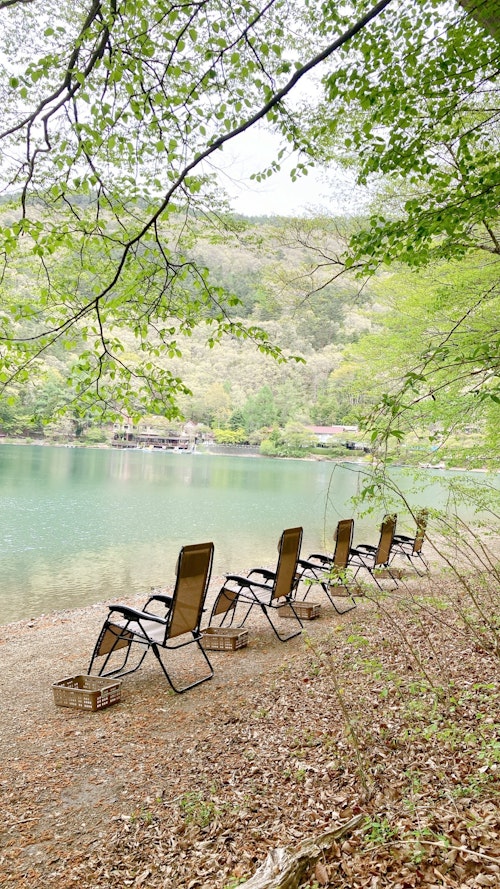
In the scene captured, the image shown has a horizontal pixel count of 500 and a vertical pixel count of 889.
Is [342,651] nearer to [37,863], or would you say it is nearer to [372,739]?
[372,739]

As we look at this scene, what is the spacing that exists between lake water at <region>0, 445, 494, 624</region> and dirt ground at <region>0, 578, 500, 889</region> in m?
1.11

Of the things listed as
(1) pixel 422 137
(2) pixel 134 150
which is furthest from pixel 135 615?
(1) pixel 422 137

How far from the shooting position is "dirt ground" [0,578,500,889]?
6.26 ft

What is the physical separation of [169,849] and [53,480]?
93.8 feet

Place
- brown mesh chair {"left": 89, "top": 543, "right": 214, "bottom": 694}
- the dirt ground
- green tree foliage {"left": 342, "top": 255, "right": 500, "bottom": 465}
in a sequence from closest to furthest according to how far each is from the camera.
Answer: the dirt ground
brown mesh chair {"left": 89, "top": 543, "right": 214, "bottom": 694}
green tree foliage {"left": 342, "top": 255, "right": 500, "bottom": 465}

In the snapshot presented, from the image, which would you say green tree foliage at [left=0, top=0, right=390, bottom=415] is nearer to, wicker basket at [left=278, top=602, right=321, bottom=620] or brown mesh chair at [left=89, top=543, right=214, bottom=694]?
brown mesh chair at [left=89, top=543, right=214, bottom=694]

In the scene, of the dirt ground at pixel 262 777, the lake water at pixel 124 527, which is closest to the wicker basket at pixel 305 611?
the lake water at pixel 124 527

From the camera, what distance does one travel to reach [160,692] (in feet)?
12.9

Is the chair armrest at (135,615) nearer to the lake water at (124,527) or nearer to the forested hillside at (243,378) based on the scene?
the lake water at (124,527)

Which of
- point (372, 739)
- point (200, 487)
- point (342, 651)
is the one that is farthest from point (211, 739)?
point (200, 487)

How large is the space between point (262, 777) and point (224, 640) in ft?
7.79

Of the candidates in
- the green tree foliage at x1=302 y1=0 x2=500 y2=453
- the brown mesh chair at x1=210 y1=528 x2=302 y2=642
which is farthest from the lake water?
the green tree foliage at x1=302 y1=0 x2=500 y2=453

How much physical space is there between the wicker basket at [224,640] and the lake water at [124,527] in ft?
4.41

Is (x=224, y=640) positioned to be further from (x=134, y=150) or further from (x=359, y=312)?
(x=359, y=312)
